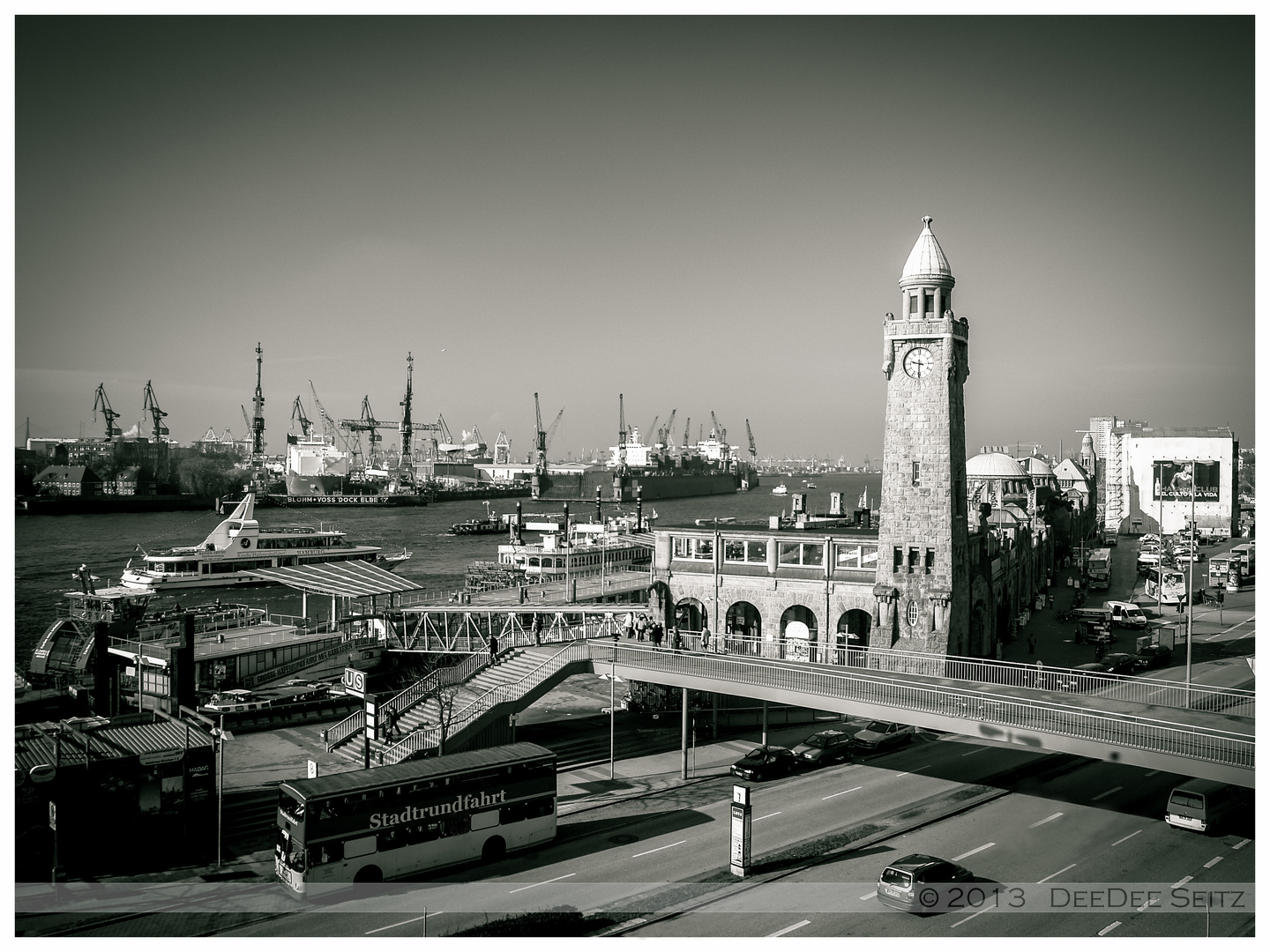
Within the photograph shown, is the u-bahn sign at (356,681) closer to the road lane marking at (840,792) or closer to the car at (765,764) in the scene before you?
the car at (765,764)

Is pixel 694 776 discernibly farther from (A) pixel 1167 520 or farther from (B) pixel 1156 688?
(A) pixel 1167 520

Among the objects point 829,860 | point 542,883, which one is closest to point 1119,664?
point 829,860

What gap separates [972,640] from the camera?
115 feet

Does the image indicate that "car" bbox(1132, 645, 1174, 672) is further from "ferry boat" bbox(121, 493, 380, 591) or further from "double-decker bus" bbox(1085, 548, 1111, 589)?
"ferry boat" bbox(121, 493, 380, 591)

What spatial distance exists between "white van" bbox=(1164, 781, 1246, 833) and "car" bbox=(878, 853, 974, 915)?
6.78m

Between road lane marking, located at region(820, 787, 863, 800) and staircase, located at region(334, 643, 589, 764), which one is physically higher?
staircase, located at region(334, 643, 589, 764)

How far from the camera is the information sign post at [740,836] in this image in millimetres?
18906

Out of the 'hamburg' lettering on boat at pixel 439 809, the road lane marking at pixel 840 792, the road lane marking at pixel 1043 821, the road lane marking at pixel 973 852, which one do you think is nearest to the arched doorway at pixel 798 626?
the road lane marking at pixel 840 792

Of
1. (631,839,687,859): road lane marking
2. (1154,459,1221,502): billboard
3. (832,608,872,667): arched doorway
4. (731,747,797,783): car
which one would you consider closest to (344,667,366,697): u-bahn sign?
(731,747,797,783): car

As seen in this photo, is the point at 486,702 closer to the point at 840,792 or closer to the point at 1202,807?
the point at 840,792

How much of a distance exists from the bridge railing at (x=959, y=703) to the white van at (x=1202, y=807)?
2.55m

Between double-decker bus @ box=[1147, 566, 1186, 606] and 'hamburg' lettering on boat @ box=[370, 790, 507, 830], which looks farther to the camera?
double-decker bus @ box=[1147, 566, 1186, 606]

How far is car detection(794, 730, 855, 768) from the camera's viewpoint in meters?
27.1

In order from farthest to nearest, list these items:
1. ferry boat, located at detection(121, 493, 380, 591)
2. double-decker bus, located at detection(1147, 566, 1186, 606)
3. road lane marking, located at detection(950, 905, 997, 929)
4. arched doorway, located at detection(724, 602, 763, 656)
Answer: ferry boat, located at detection(121, 493, 380, 591), double-decker bus, located at detection(1147, 566, 1186, 606), arched doorway, located at detection(724, 602, 763, 656), road lane marking, located at detection(950, 905, 997, 929)
